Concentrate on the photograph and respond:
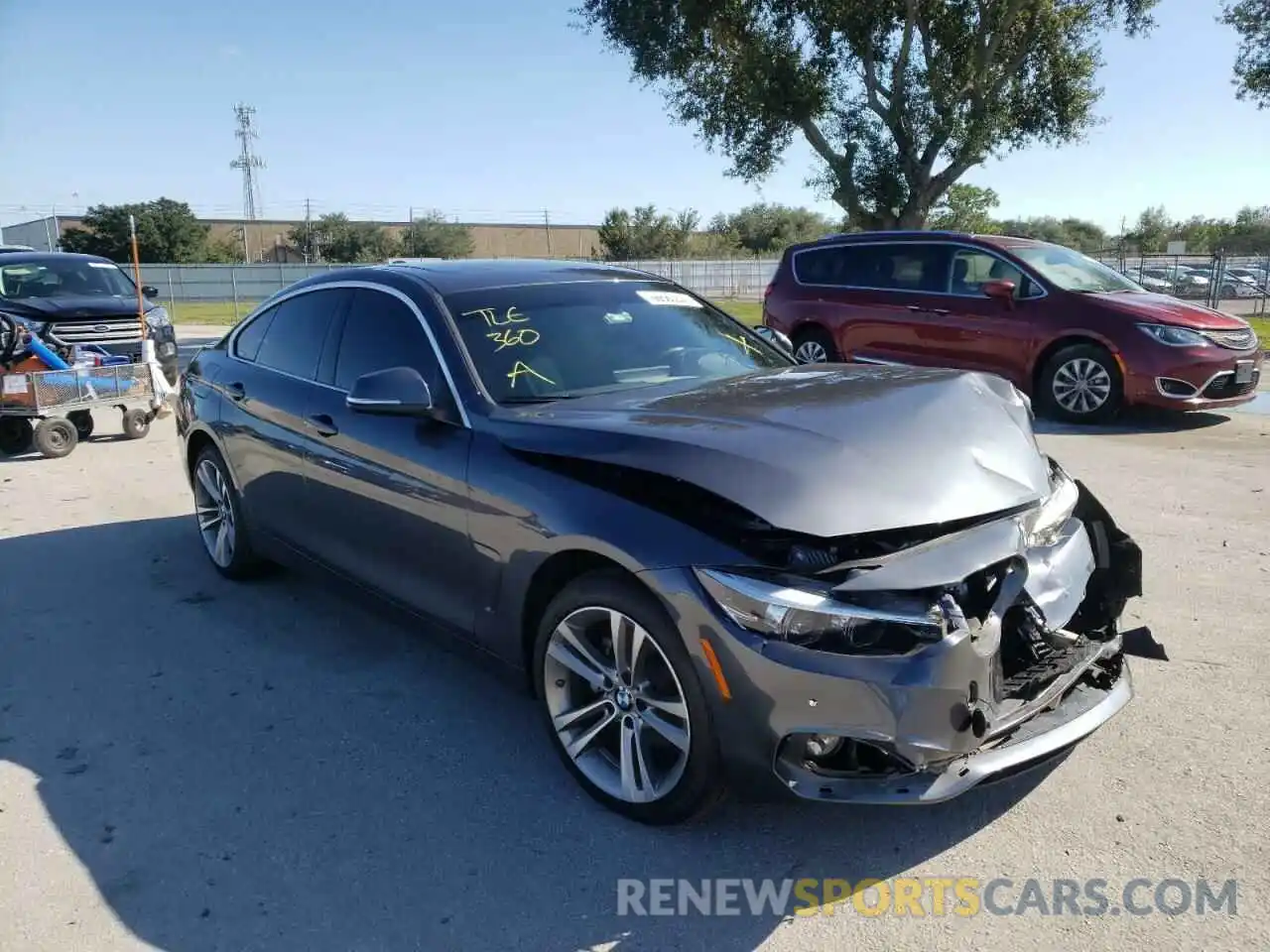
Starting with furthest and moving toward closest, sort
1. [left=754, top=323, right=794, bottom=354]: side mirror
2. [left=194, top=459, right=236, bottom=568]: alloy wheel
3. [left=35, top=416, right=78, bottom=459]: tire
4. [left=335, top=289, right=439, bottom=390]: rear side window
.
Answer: [left=35, top=416, right=78, bottom=459]: tire < [left=194, top=459, right=236, bottom=568]: alloy wheel < [left=754, top=323, right=794, bottom=354]: side mirror < [left=335, top=289, right=439, bottom=390]: rear side window

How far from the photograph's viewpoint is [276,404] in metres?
4.86

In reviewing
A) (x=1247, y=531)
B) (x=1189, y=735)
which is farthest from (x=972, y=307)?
(x=1189, y=735)

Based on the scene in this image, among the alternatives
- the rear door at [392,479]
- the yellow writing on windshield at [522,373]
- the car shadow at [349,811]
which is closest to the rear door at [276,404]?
the rear door at [392,479]

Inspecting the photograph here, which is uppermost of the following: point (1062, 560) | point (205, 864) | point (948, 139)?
point (948, 139)

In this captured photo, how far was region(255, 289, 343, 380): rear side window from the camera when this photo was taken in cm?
476

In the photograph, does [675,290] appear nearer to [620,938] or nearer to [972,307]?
[620,938]

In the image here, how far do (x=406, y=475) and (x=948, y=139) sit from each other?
18787 mm

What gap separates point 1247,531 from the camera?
5.94 meters

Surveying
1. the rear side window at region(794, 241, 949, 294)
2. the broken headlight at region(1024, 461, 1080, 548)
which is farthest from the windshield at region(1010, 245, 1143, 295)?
the broken headlight at region(1024, 461, 1080, 548)

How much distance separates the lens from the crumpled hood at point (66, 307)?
11.0m

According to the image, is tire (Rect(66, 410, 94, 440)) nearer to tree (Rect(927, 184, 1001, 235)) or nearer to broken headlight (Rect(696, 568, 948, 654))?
broken headlight (Rect(696, 568, 948, 654))

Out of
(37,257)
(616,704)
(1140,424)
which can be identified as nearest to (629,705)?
(616,704)

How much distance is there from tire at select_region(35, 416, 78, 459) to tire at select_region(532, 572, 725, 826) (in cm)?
774
